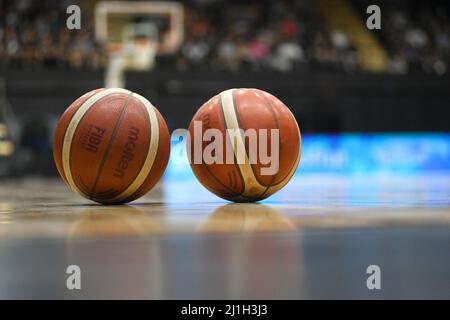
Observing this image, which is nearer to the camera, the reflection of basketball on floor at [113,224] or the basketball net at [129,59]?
the reflection of basketball on floor at [113,224]

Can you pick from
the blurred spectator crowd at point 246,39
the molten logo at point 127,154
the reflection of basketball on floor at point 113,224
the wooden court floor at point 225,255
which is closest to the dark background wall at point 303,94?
the blurred spectator crowd at point 246,39

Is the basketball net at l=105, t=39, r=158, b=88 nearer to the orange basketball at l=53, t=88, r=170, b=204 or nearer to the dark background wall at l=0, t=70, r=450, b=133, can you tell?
the dark background wall at l=0, t=70, r=450, b=133

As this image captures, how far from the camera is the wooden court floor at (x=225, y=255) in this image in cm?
248

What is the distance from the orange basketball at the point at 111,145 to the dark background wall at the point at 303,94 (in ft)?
29.0

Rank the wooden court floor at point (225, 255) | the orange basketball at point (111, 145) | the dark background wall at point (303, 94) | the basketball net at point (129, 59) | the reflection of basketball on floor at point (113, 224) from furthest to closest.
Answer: the basketball net at point (129, 59) < the dark background wall at point (303, 94) < the orange basketball at point (111, 145) < the reflection of basketball on floor at point (113, 224) < the wooden court floor at point (225, 255)

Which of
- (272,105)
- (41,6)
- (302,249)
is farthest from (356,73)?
(302,249)

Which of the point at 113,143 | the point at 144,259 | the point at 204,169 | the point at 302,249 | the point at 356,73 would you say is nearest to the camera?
the point at 144,259

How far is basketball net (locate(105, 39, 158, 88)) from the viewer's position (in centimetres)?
1395

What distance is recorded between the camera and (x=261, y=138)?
467 centimetres

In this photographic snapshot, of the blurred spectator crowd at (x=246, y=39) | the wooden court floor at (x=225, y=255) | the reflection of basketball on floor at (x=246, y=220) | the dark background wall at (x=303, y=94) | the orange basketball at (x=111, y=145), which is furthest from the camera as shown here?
the blurred spectator crowd at (x=246, y=39)

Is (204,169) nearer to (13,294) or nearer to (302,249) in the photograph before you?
(302,249)

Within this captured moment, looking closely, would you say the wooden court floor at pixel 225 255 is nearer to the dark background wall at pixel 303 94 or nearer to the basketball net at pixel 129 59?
the dark background wall at pixel 303 94

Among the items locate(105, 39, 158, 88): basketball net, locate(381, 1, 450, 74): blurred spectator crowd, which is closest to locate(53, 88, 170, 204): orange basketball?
locate(105, 39, 158, 88): basketball net
